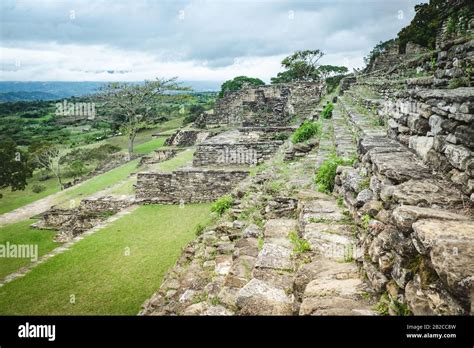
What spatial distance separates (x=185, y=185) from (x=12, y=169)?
64.3 ft

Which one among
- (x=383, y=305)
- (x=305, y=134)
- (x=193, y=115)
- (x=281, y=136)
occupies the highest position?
(x=193, y=115)

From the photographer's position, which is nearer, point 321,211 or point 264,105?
point 321,211

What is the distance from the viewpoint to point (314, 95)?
2488 cm

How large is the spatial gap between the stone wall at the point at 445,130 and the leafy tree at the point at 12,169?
28.4 meters

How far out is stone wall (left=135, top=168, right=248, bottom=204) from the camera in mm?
12539

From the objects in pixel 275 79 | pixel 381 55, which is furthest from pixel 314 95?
pixel 275 79

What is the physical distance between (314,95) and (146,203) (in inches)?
663

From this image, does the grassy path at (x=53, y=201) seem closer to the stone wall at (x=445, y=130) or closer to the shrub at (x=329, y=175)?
the shrub at (x=329, y=175)

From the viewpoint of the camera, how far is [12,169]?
82.6 ft

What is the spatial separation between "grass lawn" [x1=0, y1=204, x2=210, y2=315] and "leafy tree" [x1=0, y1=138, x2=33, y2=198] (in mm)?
19907

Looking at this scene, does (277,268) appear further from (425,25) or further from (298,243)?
(425,25)

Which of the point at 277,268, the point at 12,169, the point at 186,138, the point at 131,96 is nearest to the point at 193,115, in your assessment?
the point at 131,96

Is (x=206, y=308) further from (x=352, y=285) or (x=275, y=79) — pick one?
(x=275, y=79)
